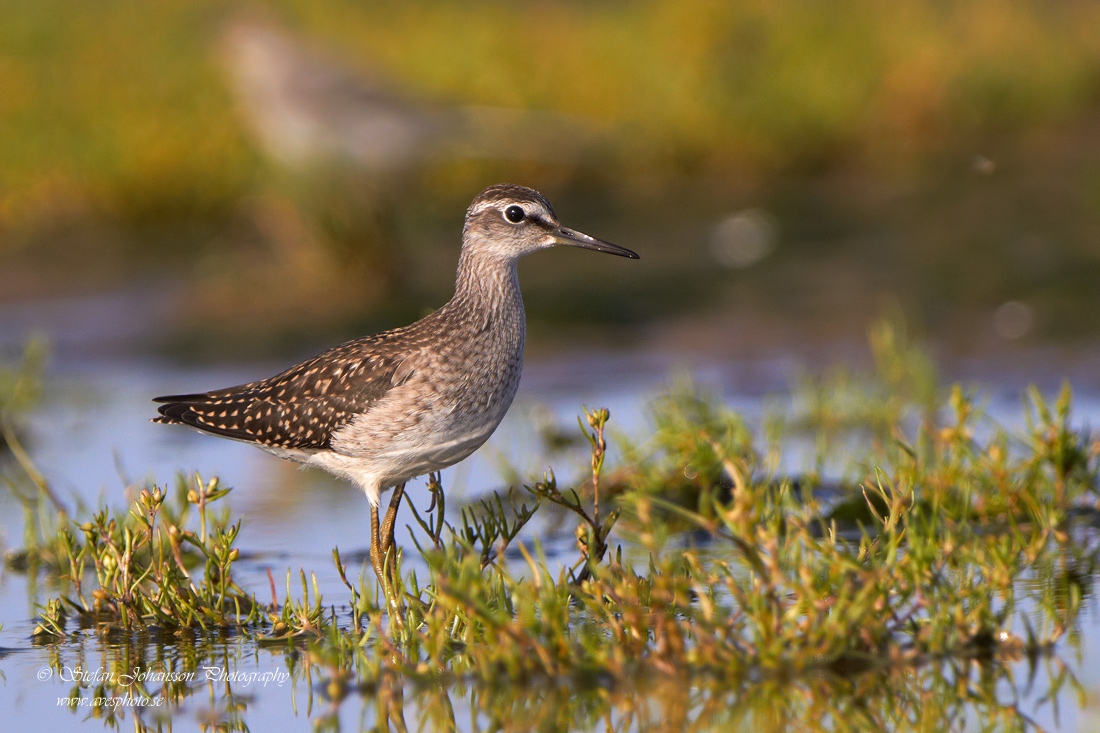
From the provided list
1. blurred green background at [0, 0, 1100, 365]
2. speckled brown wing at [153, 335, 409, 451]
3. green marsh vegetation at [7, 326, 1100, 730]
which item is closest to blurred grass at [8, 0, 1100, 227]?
blurred green background at [0, 0, 1100, 365]

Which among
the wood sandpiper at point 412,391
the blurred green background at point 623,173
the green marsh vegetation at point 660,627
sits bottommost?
the green marsh vegetation at point 660,627

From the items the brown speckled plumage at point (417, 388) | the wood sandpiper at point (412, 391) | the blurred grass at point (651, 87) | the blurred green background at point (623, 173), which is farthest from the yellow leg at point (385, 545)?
the blurred grass at point (651, 87)

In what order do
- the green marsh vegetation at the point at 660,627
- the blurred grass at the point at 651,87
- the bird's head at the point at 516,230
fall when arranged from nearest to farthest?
the green marsh vegetation at the point at 660,627, the bird's head at the point at 516,230, the blurred grass at the point at 651,87

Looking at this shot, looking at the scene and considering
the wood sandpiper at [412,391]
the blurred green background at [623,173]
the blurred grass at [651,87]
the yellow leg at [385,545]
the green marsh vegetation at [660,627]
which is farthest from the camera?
the blurred grass at [651,87]

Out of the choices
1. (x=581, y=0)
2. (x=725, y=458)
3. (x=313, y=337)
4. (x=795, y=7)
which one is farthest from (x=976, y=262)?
(x=581, y=0)

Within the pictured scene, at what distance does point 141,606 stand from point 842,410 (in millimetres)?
4391

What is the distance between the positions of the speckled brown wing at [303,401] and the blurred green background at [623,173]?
5125 millimetres

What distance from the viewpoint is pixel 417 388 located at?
19.2 ft

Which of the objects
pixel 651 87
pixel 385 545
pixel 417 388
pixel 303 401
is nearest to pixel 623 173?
pixel 651 87

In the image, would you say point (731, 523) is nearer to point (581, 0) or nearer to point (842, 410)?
point (842, 410)

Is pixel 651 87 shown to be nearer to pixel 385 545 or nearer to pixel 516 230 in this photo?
pixel 516 230

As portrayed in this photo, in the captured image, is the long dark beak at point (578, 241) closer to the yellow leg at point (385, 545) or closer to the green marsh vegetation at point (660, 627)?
the yellow leg at point (385, 545)

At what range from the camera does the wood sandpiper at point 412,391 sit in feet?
19.1

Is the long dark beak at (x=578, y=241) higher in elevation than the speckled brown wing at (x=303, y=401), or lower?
higher
